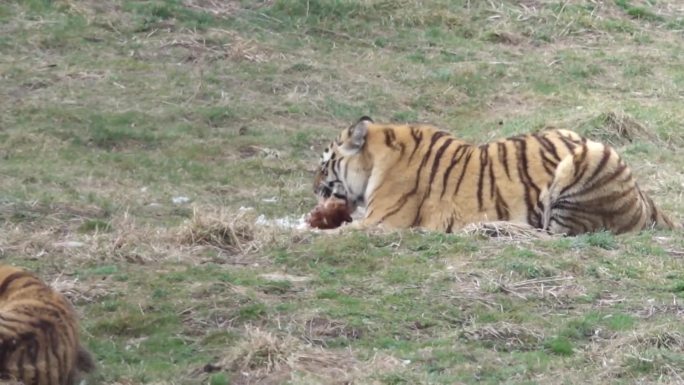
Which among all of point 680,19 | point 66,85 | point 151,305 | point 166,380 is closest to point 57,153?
point 66,85

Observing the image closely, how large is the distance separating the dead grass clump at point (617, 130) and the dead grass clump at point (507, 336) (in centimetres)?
555

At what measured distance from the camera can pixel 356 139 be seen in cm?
980

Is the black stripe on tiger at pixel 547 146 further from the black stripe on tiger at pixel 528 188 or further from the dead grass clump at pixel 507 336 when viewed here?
the dead grass clump at pixel 507 336

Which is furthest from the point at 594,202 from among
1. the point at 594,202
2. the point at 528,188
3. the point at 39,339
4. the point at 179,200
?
the point at 39,339

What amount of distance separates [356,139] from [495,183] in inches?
41.3

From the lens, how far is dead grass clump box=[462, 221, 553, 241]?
8.69m

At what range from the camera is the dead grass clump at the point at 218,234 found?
8391 millimetres

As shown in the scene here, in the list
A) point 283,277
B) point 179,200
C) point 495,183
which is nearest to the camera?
point 283,277

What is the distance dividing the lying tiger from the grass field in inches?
18.6

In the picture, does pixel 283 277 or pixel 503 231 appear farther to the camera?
pixel 503 231

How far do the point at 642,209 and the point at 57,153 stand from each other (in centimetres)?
460

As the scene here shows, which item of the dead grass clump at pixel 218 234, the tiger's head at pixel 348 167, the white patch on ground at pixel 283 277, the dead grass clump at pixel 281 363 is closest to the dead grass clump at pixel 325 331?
the dead grass clump at pixel 281 363

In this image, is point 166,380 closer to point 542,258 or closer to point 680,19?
point 542,258

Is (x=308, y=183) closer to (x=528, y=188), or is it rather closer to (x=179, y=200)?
(x=179, y=200)
